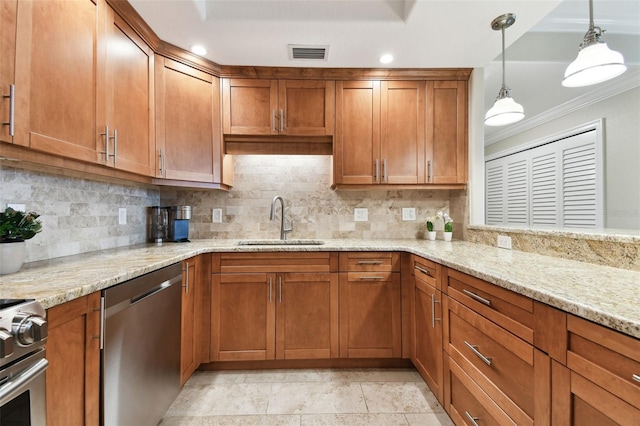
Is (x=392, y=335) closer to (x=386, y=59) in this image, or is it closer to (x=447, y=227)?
(x=447, y=227)

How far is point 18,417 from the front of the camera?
0.73m

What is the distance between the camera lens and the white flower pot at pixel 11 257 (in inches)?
Result: 42.9

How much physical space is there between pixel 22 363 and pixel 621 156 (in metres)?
4.52

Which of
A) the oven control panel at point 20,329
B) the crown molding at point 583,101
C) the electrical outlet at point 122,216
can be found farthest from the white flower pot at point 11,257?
the crown molding at point 583,101

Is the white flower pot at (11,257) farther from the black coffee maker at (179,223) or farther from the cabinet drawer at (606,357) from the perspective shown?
the cabinet drawer at (606,357)

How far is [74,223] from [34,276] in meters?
0.71

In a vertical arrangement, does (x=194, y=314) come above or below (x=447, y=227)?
below

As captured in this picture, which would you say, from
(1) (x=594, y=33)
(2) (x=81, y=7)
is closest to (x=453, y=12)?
(1) (x=594, y=33)

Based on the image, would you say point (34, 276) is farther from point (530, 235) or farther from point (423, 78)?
point (423, 78)

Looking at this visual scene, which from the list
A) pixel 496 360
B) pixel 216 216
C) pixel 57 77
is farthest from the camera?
pixel 216 216

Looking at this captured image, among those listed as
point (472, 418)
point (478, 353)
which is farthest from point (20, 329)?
point (472, 418)

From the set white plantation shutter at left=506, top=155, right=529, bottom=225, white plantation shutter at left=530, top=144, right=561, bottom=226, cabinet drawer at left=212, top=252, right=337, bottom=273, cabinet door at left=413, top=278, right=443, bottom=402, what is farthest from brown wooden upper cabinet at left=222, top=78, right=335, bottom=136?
white plantation shutter at left=506, top=155, right=529, bottom=225

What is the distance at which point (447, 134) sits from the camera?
245 cm

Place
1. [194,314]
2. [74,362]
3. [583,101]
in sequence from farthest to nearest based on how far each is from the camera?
[583,101], [194,314], [74,362]
